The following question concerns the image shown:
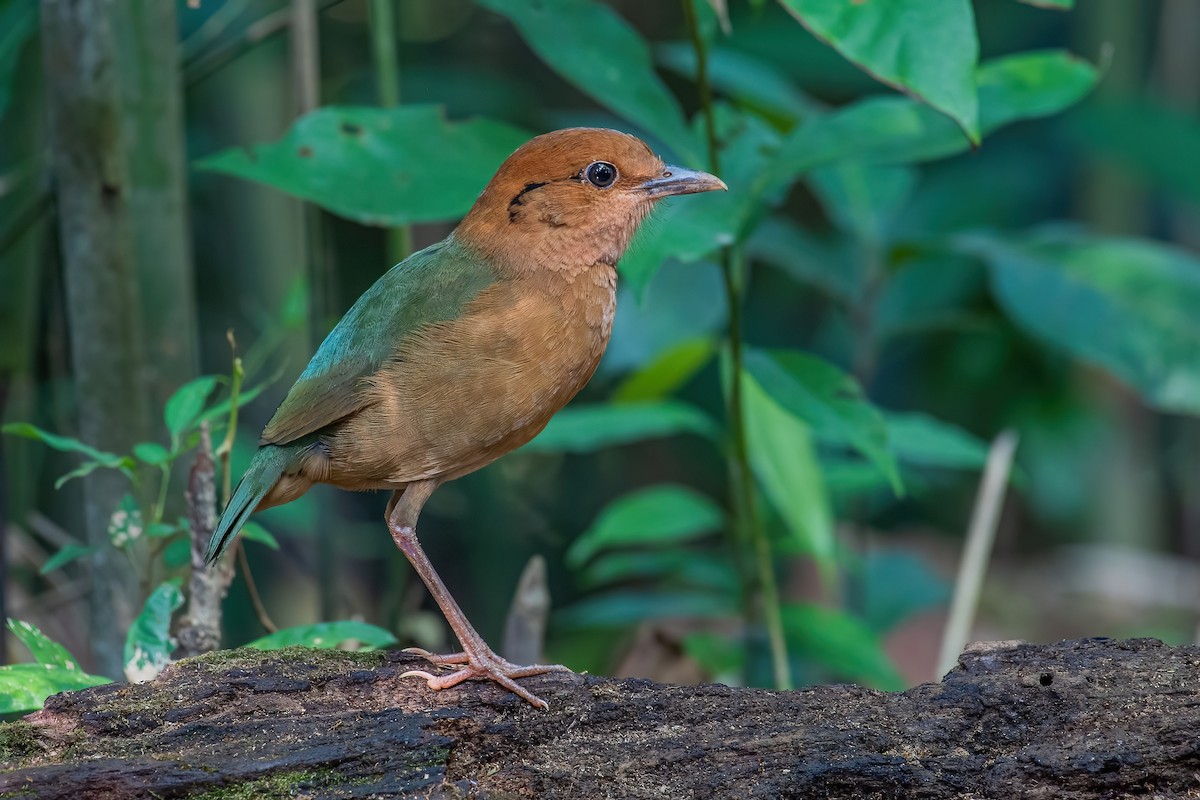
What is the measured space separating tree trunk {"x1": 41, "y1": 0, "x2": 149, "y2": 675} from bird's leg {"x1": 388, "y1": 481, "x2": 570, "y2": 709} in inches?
29.8

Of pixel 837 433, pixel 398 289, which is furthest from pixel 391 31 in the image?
pixel 837 433

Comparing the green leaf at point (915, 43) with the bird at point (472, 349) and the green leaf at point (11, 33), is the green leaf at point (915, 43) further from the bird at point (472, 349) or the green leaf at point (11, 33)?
the green leaf at point (11, 33)

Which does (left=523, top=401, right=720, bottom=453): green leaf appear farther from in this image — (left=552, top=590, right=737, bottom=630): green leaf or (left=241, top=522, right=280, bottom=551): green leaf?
(left=241, top=522, right=280, bottom=551): green leaf

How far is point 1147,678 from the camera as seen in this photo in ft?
8.37

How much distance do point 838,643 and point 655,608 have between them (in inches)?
35.2

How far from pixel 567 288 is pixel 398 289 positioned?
1.28ft

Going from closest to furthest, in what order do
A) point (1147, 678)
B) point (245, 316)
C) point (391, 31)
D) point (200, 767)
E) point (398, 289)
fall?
1. point (200, 767)
2. point (1147, 678)
3. point (398, 289)
4. point (391, 31)
5. point (245, 316)

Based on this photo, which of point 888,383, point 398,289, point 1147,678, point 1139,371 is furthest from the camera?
point 888,383

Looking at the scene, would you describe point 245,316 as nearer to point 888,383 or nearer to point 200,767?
point 888,383

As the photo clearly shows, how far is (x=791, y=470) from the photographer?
412 cm

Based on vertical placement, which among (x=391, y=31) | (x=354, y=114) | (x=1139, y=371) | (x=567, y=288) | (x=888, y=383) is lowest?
(x=888, y=383)

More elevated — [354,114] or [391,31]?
[391,31]

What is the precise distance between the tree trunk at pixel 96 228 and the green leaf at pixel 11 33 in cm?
33

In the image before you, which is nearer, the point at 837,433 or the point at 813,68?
the point at 837,433
